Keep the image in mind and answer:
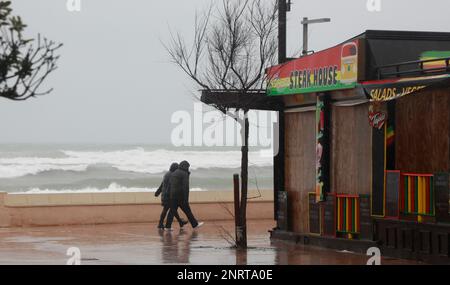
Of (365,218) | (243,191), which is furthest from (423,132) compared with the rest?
(243,191)

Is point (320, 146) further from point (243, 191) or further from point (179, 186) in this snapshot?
point (179, 186)

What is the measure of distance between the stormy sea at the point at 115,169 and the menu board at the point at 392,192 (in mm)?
38223

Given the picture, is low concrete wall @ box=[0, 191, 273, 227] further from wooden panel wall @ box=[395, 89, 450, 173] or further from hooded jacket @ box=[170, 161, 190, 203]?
wooden panel wall @ box=[395, 89, 450, 173]

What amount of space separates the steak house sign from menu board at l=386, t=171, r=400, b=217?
6.31ft

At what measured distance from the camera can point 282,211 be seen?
24.1 meters

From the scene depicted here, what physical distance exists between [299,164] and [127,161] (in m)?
53.7

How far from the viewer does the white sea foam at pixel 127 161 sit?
70000mm

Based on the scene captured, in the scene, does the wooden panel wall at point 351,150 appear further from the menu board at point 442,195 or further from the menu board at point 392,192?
the menu board at point 442,195

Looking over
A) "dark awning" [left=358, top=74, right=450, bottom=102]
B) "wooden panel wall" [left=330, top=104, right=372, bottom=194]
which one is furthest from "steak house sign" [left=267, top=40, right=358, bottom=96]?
"dark awning" [left=358, top=74, right=450, bottom=102]

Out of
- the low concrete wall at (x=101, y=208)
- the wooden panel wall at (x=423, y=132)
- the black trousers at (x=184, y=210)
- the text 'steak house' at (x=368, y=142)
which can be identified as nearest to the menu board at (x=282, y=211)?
the text 'steak house' at (x=368, y=142)

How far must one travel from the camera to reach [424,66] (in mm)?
20031

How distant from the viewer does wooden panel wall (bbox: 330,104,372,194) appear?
2059 centimetres

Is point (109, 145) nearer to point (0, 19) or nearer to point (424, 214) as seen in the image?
point (424, 214)
